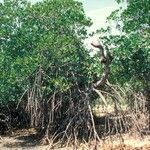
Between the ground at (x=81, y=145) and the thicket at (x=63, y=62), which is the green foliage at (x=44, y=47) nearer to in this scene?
the thicket at (x=63, y=62)

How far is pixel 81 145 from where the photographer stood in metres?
12.6

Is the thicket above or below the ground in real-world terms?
above

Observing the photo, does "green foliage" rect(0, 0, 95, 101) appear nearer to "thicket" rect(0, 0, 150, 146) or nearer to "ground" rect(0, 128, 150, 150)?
"thicket" rect(0, 0, 150, 146)

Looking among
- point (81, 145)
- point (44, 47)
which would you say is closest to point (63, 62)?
point (44, 47)

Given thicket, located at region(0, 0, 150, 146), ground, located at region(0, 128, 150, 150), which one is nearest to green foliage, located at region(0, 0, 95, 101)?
thicket, located at region(0, 0, 150, 146)

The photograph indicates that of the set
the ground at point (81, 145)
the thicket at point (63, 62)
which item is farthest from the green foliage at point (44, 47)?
the ground at point (81, 145)

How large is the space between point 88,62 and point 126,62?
1.13 metres

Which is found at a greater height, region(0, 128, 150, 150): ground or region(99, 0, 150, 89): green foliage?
region(99, 0, 150, 89): green foliage

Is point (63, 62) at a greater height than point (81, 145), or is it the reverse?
point (63, 62)

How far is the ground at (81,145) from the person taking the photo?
12.0m

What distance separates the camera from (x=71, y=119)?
12.7 meters

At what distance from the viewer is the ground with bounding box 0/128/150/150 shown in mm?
12016

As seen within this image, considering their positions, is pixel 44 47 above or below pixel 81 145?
above

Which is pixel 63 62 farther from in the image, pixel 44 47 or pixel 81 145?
pixel 81 145
